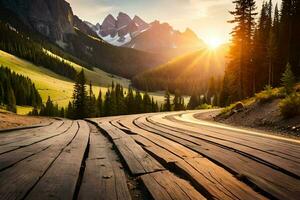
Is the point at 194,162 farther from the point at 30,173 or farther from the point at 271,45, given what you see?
the point at 271,45

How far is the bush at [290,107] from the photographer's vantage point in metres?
14.1

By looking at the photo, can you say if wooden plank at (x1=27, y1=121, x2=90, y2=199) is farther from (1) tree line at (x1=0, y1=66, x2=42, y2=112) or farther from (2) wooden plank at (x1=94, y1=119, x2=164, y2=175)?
(1) tree line at (x1=0, y1=66, x2=42, y2=112)

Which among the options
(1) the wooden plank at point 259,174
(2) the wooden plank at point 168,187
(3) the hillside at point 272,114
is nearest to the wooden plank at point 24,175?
(2) the wooden plank at point 168,187

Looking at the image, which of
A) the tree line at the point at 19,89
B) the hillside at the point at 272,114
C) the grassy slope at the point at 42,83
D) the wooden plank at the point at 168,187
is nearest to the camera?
the wooden plank at the point at 168,187

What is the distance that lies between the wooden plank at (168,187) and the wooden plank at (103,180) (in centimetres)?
27

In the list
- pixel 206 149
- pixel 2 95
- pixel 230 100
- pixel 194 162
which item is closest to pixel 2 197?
pixel 194 162

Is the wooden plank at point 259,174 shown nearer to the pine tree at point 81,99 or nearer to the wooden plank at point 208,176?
the wooden plank at point 208,176

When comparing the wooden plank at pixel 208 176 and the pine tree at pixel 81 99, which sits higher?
the pine tree at pixel 81 99

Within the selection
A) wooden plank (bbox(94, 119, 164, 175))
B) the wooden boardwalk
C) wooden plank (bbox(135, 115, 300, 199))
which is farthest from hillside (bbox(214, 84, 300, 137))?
wooden plank (bbox(94, 119, 164, 175))

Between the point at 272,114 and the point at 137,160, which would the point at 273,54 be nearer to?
the point at 272,114

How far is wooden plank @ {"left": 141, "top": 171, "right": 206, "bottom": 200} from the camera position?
2.93m

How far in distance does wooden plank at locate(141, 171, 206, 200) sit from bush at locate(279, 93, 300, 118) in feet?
40.3

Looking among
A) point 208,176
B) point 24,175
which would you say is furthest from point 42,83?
point 208,176

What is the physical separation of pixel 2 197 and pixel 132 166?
5.95 feet
